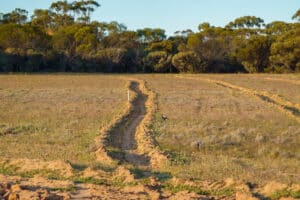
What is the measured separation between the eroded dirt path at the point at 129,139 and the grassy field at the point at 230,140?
86 cm

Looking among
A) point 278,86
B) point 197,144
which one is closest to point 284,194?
point 197,144

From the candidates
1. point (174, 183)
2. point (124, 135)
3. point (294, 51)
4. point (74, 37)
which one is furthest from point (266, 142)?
point (74, 37)

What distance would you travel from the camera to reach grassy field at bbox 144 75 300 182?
469 inches

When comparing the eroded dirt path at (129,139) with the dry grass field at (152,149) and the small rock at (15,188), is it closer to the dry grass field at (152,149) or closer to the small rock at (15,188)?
the dry grass field at (152,149)

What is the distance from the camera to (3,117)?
75.5ft

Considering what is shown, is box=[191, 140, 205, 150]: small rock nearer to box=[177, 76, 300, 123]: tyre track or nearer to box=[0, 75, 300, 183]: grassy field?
box=[0, 75, 300, 183]: grassy field

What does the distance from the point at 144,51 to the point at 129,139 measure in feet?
242

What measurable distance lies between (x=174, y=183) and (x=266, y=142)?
25.9ft

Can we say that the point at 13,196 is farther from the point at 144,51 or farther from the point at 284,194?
the point at 144,51

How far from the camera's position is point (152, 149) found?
48.0 ft

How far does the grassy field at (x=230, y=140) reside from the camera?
11922 millimetres

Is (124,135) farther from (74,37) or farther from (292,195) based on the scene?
(74,37)

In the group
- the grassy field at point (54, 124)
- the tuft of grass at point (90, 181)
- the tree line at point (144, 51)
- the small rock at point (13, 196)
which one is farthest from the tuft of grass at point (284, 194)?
the tree line at point (144, 51)

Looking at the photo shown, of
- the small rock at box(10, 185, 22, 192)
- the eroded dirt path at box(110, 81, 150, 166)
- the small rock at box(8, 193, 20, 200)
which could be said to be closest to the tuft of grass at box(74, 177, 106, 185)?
the small rock at box(10, 185, 22, 192)
